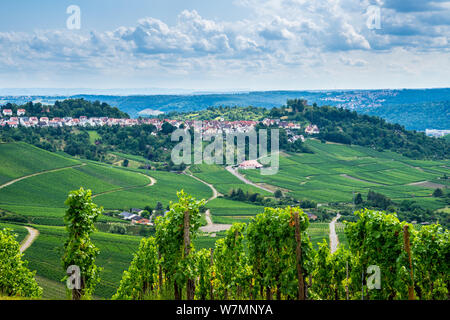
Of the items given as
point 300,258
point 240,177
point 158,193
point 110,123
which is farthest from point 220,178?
point 300,258

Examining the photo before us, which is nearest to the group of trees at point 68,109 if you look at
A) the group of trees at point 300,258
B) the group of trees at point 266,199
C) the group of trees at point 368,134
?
the group of trees at point 368,134

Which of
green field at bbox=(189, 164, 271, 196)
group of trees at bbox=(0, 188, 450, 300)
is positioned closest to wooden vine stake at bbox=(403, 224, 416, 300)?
group of trees at bbox=(0, 188, 450, 300)

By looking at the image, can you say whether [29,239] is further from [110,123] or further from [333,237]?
[110,123]

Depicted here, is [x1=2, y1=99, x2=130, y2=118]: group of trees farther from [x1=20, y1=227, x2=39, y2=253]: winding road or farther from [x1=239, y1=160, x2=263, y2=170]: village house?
[x1=20, y1=227, x2=39, y2=253]: winding road

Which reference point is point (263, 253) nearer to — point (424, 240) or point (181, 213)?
point (181, 213)

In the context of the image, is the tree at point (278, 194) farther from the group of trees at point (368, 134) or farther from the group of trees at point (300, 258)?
the group of trees at point (368, 134)

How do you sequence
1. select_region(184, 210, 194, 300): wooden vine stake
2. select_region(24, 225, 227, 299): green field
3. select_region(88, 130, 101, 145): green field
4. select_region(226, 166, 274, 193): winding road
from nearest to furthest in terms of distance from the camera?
select_region(184, 210, 194, 300): wooden vine stake < select_region(24, 225, 227, 299): green field < select_region(226, 166, 274, 193): winding road < select_region(88, 130, 101, 145): green field
